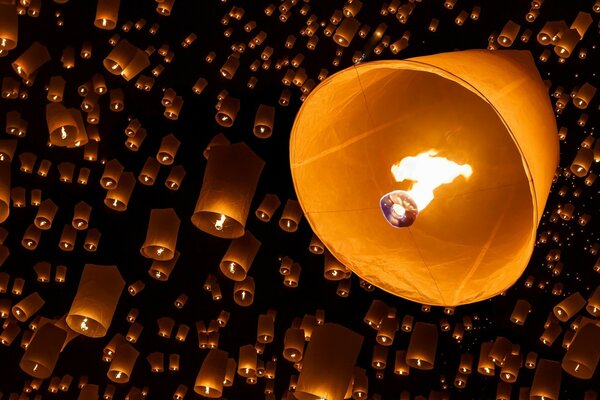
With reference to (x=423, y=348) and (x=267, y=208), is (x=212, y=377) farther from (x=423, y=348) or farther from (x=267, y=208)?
(x=423, y=348)

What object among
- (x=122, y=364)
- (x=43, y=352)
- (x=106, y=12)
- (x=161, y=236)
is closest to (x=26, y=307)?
(x=122, y=364)

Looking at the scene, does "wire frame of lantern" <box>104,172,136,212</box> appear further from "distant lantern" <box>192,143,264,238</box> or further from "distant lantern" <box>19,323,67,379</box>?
"distant lantern" <box>192,143,264,238</box>

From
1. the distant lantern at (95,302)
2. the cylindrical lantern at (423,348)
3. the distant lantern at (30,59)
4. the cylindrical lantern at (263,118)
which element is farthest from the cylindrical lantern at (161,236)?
the cylindrical lantern at (423,348)

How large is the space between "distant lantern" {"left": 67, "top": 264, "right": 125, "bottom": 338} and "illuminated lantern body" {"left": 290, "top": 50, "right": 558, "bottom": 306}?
1516 millimetres

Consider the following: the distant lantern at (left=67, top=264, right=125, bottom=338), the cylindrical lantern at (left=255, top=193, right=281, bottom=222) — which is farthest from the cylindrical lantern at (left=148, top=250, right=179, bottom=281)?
the distant lantern at (left=67, top=264, right=125, bottom=338)

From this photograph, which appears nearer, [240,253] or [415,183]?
[415,183]

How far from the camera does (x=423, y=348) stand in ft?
12.1

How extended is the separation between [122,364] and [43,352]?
0.75 metres

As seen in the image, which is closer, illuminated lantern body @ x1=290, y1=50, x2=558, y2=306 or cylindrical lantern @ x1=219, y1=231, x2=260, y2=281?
illuminated lantern body @ x1=290, y1=50, x2=558, y2=306

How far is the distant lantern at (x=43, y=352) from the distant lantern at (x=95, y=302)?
1.82 feet

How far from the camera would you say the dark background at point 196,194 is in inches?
189

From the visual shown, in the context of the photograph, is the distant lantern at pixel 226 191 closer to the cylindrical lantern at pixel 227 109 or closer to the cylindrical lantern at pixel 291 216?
the cylindrical lantern at pixel 291 216

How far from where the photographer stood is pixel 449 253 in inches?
59.1

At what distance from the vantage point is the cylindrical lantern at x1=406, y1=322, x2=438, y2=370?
3.67 metres
